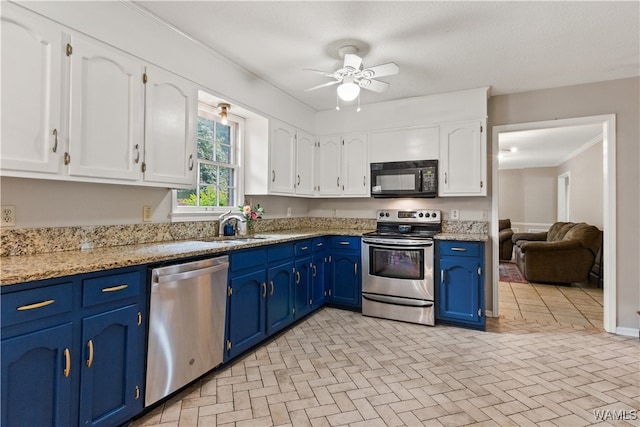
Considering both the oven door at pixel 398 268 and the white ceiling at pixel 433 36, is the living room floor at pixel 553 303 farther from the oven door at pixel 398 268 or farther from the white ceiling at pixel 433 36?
the white ceiling at pixel 433 36

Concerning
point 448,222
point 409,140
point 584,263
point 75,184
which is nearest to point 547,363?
point 448,222

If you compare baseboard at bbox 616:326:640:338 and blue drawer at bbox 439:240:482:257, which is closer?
baseboard at bbox 616:326:640:338

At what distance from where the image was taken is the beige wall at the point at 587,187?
567cm

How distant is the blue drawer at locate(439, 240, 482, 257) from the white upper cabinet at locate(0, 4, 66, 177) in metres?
3.17

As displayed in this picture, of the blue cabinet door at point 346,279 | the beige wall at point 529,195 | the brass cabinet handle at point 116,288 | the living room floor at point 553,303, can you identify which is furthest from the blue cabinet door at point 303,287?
the beige wall at point 529,195

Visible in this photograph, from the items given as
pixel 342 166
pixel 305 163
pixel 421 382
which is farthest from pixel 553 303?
pixel 305 163

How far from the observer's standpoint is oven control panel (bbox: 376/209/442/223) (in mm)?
3826

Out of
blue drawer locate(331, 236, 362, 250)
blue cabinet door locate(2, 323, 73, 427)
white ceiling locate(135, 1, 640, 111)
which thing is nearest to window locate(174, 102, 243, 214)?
white ceiling locate(135, 1, 640, 111)

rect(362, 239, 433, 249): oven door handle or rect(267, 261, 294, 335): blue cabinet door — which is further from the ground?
rect(362, 239, 433, 249): oven door handle

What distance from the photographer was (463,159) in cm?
351

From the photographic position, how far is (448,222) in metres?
3.81

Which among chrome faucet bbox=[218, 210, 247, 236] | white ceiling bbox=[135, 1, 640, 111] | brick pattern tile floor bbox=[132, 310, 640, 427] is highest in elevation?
white ceiling bbox=[135, 1, 640, 111]

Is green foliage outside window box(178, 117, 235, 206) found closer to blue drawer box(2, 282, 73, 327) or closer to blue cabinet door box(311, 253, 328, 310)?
blue cabinet door box(311, 253, 328, 310)

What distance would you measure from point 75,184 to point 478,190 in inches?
141
